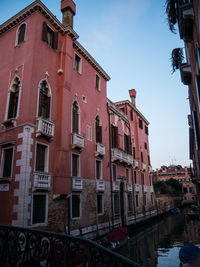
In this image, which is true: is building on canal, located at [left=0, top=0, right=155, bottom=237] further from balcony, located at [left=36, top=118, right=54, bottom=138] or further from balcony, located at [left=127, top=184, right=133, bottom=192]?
balcony, located at [left=127, top=184, right=133, bottom=192]

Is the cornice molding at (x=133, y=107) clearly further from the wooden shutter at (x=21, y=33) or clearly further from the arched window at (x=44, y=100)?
the wooden shutter at (x=21, y=33)

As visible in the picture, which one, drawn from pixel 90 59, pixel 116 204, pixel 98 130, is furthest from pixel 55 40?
pixel 116 204

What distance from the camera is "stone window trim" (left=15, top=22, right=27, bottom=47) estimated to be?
11348mm

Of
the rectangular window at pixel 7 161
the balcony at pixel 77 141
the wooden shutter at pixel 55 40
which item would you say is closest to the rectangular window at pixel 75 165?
the balcony at pixel 77 141

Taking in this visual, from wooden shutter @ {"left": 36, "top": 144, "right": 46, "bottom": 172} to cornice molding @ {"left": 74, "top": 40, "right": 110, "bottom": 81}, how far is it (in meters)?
8.19

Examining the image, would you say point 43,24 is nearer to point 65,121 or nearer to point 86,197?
point 65,121

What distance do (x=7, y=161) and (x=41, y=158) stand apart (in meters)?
1.60

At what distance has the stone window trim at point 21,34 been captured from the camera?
11348 mm

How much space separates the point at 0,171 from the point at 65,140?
361cm

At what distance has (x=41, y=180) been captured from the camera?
9102mm

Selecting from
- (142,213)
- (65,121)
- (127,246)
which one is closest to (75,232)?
(127,246)

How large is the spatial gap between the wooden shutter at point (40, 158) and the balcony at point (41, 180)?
1.41 ft

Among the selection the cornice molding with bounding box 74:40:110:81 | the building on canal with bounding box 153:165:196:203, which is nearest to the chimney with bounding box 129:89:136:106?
the cornice molding with bounding box 74:40:110:81

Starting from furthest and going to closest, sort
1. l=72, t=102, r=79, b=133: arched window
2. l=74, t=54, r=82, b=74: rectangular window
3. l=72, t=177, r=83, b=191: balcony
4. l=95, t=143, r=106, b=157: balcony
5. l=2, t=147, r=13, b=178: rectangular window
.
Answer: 1. l=95, t=143, r=106, b=157: balcony
2. l=74, t=54, r=82, b=74: rectangular window
3. l=72, t=102, r=79, b=133: arched window
4. l=72, t=177, r=83, b=191: balcony
5. l=2, t=147, r=13, b=178: rectangular window
